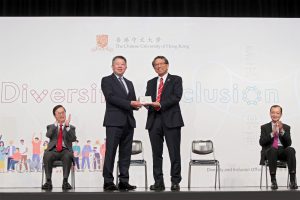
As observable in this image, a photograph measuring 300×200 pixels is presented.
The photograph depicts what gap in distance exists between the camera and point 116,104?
4449 millimetres

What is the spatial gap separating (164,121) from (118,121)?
1.51 feet

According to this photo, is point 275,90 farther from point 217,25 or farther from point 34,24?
point 34,24

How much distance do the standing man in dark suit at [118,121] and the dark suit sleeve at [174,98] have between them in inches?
10.3

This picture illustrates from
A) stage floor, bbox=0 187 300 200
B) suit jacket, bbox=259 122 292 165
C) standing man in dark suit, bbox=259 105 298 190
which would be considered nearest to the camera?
stage floor, bbox=0 187 300 200

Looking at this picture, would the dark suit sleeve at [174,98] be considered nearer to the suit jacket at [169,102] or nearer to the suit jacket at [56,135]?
the suit jacket at [169,102]

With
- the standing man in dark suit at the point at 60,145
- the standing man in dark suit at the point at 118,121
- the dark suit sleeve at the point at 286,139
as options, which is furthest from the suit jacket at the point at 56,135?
the dark suit sleeve at the point at 286,139

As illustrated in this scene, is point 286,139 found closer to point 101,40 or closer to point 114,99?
point 114,99

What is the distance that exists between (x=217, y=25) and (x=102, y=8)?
68.6 inches

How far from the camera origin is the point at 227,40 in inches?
252

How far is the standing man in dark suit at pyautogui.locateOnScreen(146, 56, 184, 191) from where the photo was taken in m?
4.51

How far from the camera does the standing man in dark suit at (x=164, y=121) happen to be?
4508 millimetres

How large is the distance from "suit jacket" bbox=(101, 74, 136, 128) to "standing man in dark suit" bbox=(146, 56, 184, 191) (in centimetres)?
23

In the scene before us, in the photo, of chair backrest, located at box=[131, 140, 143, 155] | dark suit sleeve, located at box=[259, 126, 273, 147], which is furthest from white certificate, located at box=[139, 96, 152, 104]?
dark suit sleeve, located at box=[259, 126, 273, 147]

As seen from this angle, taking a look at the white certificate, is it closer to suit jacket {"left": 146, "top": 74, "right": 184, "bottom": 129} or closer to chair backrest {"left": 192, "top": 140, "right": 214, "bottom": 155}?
suit jacket {"left": 146, "top": 74, "right": 184, "bottom": 129}
